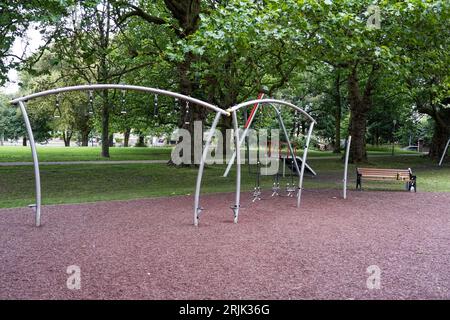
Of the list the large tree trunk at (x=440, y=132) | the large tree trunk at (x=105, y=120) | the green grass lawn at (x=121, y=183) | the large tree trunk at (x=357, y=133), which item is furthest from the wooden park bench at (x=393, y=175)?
the large tree trunk at (x=440, y=132)

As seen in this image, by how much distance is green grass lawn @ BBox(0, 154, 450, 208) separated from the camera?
1234 cm

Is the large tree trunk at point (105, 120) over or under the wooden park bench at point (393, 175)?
over

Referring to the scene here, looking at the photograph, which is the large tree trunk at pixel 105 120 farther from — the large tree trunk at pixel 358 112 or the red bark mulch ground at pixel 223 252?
the red bark mulch ground at pixel 223 252

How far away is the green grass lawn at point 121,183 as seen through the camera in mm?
12336

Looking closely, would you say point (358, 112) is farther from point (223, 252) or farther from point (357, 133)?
point (223, 252)

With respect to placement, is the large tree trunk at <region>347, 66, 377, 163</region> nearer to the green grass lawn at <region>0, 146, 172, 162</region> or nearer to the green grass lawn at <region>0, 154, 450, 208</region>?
the green grass lawn at <region>0, 154, 450, 208</region>

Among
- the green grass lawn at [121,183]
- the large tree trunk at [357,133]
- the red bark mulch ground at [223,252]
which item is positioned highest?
the large tree trunk at [357,133]

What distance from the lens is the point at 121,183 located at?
15.5 metres

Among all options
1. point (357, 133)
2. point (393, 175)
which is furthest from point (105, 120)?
point (393, 175)

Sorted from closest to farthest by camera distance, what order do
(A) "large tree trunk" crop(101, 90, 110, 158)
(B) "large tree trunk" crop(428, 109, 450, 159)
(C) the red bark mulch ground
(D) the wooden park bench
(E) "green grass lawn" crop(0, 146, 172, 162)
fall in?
(C) the red bark mulch ground < (D) the wooden park bench < (E) "green grass lawn" crop(0, 146, 172, 162) < (A) "large tree trunk" crop(101, 90, 110, 158) < (B) "large tree trunk" crop(428, 109, 450, 159)

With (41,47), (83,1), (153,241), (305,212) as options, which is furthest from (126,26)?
(153,241)

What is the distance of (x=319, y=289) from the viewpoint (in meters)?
4.97

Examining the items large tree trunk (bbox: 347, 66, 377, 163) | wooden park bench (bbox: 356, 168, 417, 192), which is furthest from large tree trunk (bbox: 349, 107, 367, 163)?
wooden park bench (bbox: 356, 168, 417, 192)
